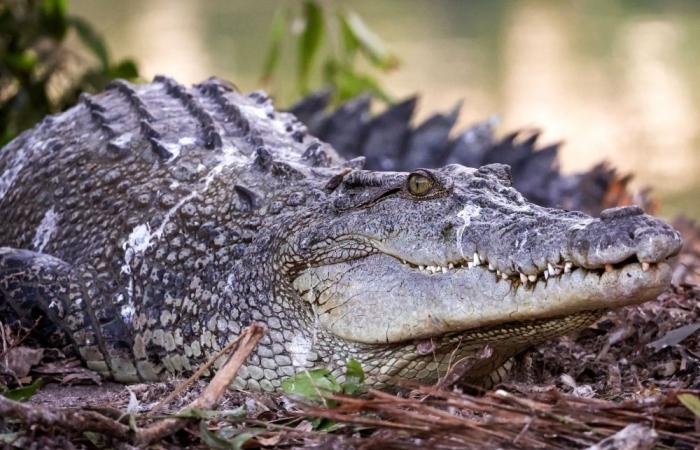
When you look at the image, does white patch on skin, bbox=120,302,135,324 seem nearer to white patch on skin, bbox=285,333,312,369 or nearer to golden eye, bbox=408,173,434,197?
white patch on skin, bbox=285,333,312,369

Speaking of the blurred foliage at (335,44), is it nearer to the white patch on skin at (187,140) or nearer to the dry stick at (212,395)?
the white patch on skin at (187,140)

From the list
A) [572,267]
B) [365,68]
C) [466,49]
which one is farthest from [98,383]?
[466,49]

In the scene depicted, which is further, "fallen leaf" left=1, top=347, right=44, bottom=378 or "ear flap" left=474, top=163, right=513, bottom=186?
"fallen leaf" left=1, top=347, right=44, bottom=378

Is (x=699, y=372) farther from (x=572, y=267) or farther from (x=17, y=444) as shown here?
(x=17, y=444)

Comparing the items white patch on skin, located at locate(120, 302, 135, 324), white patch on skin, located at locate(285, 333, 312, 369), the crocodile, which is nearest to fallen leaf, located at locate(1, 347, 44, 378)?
the crocodile

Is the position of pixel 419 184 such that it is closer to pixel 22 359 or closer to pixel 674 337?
pixel 674 337

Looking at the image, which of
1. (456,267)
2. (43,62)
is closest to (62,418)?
(456,267)
